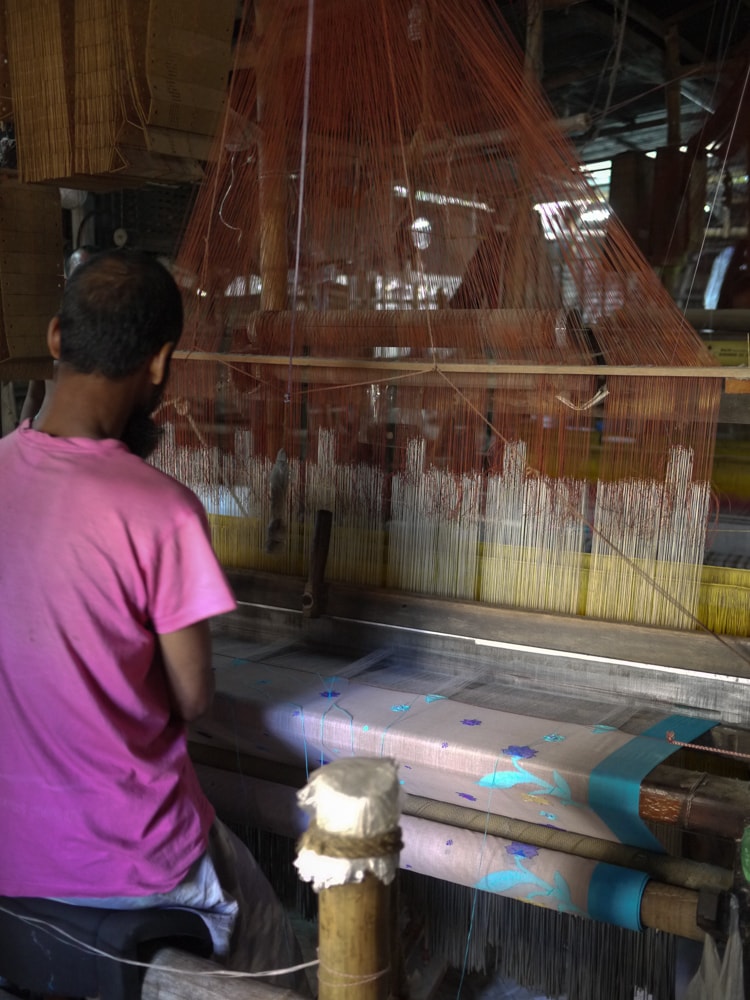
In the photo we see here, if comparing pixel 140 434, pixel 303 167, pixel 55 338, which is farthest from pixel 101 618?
pixel 303 167

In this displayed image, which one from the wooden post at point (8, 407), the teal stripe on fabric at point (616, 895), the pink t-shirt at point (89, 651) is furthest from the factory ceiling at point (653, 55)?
the wooden post at point (8, 407)

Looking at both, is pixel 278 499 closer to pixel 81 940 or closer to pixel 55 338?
pixel 55 338

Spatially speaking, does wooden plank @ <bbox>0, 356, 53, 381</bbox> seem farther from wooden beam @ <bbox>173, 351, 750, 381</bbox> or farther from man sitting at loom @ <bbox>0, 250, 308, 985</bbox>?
man sitting at loom @ <bbox>0, 250, 308, 985</bbox>

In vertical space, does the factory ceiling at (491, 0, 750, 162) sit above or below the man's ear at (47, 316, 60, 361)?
above

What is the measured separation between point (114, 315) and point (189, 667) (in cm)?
55

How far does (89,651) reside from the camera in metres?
1.39

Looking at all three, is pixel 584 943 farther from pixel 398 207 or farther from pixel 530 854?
pixel 398 207

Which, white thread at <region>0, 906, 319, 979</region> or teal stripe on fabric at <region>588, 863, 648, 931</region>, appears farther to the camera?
teal stripe on fabric at <region>588, 863, 648, 931</region>

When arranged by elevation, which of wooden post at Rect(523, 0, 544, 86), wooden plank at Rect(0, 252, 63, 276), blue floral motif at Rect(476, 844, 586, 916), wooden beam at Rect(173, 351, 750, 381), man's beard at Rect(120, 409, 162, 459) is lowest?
blue floral motif at Rect(476, 844, 586, 916)

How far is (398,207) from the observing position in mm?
2574

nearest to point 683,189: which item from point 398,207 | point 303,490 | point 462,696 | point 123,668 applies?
point 398,207

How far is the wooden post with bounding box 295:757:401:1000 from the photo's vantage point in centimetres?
114

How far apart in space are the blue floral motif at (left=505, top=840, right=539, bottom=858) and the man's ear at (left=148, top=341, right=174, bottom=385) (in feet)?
4.23

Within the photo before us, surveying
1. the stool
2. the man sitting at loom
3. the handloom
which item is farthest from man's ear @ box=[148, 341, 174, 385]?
the handloom
